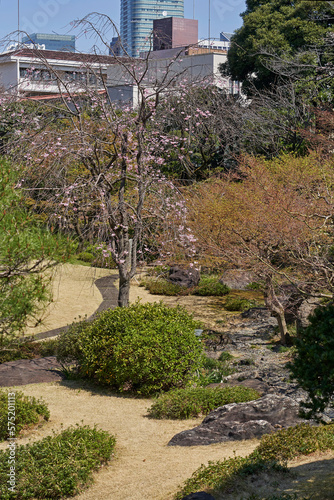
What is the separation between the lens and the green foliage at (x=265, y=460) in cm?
436

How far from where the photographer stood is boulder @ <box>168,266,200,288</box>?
17188 mm

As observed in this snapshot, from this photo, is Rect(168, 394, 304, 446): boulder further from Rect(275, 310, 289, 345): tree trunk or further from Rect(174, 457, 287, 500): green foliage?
Rect(275, 310, 289, 345): tree trunk

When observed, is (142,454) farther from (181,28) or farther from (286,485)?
(181,28)

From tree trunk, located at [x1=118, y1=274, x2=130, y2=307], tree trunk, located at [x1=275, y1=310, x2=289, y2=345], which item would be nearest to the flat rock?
tree trunk, located at [x1=118, y1=274, x2=130, y2=307]

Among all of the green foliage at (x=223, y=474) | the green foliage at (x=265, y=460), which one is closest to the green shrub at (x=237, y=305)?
the green foliage at (x=265, y=460)

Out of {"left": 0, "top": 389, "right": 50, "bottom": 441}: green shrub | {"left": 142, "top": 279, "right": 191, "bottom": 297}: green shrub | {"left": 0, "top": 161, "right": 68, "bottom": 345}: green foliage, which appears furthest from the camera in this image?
{"left": 142, "top": 279, "right": 191, "bottom": 297}: green shrub

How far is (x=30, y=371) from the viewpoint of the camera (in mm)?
9188

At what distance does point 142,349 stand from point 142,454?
7.10 ft

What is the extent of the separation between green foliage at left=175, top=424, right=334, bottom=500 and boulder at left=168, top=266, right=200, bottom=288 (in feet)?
38.7

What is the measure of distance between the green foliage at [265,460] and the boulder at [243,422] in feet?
2.31

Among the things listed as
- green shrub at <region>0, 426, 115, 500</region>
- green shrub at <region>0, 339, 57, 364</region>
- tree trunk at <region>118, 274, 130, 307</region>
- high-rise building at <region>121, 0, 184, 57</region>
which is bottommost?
green shrub at <region>0, 339, 57, 364</region>

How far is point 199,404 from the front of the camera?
6961mm

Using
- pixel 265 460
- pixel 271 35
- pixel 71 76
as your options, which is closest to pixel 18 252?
pixel 265 460

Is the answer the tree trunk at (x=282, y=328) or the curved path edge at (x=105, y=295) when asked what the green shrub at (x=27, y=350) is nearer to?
the curved path edge at (x=105, y=295)
